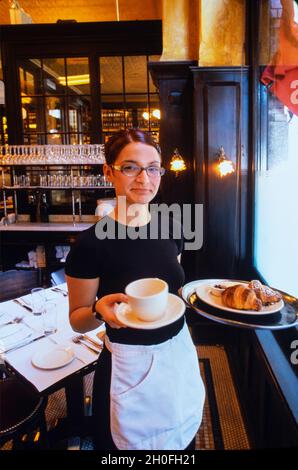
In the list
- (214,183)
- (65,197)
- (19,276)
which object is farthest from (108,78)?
(19,276)

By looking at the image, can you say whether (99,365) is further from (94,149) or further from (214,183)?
(94,149)

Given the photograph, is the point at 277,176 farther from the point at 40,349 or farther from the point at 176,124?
the point at 40,349

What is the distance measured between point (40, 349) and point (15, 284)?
1178 millimetres

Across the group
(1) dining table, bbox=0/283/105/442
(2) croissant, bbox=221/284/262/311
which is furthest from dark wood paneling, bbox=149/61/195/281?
(2) croissant, bbox=221/284/262/311

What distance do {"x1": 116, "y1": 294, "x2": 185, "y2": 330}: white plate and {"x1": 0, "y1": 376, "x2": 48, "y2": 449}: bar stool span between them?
93 centimetres

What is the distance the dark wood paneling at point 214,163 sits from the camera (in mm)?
2832

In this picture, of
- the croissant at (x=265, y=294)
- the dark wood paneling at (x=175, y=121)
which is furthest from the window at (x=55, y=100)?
the croissant at (x=265, y=294)

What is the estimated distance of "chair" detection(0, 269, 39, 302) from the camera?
257 cm

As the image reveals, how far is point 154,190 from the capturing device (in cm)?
105

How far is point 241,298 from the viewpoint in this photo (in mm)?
983

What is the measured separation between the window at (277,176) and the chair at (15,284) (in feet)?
6.01

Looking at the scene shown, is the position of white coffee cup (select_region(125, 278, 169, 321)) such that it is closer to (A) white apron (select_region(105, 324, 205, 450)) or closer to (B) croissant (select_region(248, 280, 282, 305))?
(A) white apron (select_region(105, 324, 205, 450))

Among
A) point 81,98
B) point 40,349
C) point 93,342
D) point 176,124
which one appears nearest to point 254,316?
point 93,342

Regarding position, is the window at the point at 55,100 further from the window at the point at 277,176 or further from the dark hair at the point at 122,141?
the dark hair at the point at 122,141
